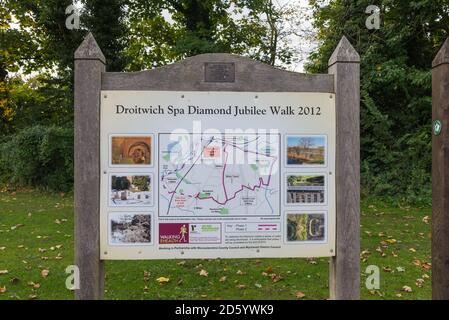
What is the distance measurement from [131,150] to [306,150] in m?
1.34

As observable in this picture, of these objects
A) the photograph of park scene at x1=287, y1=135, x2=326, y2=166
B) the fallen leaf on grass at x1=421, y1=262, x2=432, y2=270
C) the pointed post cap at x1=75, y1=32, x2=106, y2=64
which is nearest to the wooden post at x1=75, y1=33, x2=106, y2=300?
the pointed post cap at x1=75, y1=32, x2=106, y2=64

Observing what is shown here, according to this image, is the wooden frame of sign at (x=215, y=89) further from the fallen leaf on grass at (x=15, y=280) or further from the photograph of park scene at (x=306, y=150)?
the fallen leaf on grass at (x=15, y=280)

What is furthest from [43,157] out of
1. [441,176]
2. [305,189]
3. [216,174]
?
[441,176]

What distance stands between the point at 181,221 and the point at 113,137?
82cm

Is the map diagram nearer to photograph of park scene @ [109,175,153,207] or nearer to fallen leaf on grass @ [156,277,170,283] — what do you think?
photograph of park scene @ [109,175,153,207]

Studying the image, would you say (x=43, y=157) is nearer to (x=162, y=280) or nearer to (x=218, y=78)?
(x=162, y=280)

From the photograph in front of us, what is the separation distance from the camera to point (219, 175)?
3561 millimetres

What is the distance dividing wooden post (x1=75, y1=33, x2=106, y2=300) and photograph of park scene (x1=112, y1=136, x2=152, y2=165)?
0.44ft

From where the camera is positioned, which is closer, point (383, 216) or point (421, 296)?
point (421, 296)

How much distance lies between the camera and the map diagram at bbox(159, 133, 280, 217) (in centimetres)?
351

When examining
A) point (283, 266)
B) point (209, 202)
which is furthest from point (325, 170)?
point (283, 266)

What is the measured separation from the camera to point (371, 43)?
13.9 meters
